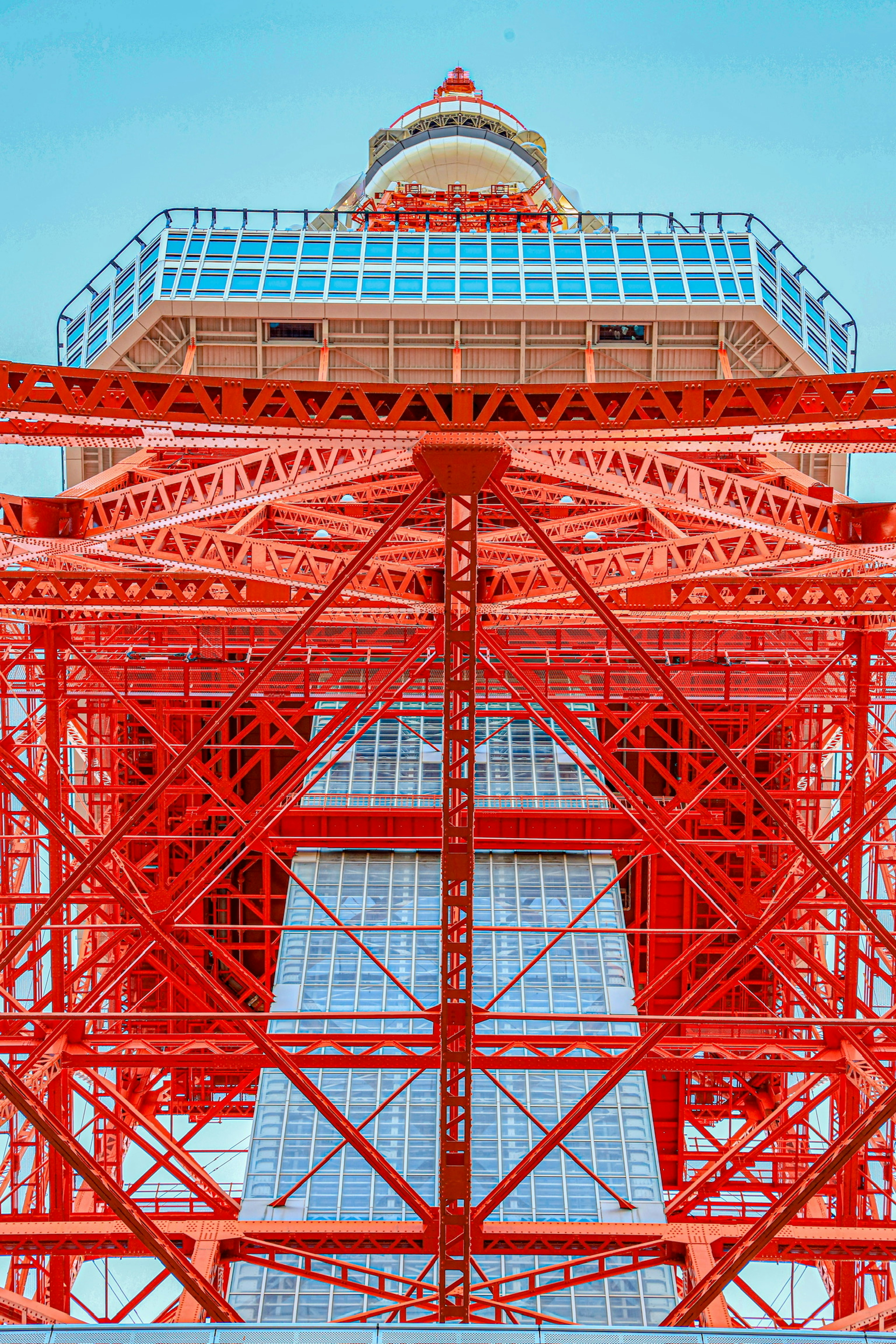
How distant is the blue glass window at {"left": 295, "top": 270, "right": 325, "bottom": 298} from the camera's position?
41750 mm

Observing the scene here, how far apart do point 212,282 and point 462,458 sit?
91.3ft

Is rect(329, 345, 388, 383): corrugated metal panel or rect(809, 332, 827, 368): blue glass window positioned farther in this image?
rect(809, 332, 827, 368): blue glass window

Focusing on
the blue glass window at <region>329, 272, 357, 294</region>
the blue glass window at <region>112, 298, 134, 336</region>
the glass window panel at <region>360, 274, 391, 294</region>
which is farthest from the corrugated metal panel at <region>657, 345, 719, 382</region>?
the blue glass window at <region>112, 298, 134, 336</region>

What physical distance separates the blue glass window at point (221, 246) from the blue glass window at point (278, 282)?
1502mm

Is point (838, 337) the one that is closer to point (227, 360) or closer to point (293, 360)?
point (293, 360)

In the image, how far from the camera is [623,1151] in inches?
1074

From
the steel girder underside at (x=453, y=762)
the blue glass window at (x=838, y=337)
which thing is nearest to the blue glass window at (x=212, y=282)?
the steel girder underside at (x=453, y=762)

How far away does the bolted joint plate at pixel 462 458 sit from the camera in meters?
16.2

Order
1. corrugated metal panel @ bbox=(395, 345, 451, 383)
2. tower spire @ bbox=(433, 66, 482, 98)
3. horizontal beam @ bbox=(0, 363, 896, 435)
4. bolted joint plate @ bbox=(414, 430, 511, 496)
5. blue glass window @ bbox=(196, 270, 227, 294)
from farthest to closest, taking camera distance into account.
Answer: tower spire @ bbox=(433, 66, 482, 98) → corrugated metal panel @ bbox=(395, 345, 451, 383) → blue glass window @ bbox=(196, 270, 227, 294) → bolted joint plate @ bbox=(414, 430, 511, 496) → horizontal beam @ bbox=(0, 363, 896, 435)

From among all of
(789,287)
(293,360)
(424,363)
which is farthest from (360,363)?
(789,287)

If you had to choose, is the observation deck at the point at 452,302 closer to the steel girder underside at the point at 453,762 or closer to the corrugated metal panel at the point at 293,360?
the corrugated metal panel at the point at 293,360

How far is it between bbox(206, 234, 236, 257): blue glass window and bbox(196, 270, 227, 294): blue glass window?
97cm

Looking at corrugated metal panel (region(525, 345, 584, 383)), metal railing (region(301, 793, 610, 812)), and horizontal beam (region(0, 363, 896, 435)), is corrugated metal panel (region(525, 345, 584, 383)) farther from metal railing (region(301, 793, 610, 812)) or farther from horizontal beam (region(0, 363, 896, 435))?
horizontal beam (region(0, 363, 896, 435))

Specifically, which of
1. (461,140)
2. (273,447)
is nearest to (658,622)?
(273,447)
